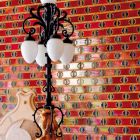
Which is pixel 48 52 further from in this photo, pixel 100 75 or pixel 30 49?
pixel 100 75

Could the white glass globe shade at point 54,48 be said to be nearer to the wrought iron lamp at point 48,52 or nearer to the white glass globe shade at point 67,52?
the wrought iron lamp at point 48,52

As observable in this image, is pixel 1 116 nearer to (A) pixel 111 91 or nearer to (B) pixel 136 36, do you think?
(A) pixel 111 91

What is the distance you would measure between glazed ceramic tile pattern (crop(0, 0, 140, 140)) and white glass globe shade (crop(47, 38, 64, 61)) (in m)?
1.55

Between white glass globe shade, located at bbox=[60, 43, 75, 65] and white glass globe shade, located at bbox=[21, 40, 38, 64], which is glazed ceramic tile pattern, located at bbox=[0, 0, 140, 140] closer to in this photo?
white glass globe shade, located at bbox=[60, 43, 75, 65]

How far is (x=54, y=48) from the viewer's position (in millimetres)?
2801

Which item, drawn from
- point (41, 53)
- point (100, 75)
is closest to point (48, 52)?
point (41, 53)

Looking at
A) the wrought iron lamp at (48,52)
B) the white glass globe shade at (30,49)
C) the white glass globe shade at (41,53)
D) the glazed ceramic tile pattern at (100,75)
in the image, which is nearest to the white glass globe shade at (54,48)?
the wrought iron lamp at (48,52)

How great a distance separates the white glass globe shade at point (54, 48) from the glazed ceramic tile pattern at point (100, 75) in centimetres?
155

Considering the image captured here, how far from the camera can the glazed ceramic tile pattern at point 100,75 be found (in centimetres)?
418

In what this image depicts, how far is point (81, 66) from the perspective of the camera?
174 inches

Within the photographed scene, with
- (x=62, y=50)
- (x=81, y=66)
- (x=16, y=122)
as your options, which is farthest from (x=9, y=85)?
(x=62, y=50)

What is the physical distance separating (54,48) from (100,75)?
5.29 ft

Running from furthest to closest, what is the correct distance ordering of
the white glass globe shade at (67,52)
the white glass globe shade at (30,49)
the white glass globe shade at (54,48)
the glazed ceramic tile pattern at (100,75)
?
the glazed ceramic tile pattern at (100,75)
the white glass globe shade at (67,52)
the white glass globe shade at (30,49)
the white glass globe shade at (54,48)

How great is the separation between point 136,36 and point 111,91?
27.9 inches
